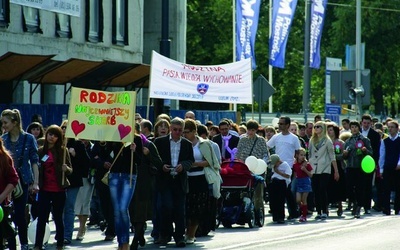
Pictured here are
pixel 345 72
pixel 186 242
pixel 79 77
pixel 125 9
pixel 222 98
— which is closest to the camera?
pixel 186 242

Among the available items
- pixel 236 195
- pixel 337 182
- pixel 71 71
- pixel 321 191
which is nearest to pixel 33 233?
pixel 236 195

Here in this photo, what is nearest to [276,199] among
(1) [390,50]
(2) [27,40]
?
(2) [27,40]

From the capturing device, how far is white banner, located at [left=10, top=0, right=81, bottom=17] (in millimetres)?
28939

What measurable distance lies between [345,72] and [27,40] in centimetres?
965

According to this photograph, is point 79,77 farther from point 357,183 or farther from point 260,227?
point 260,227

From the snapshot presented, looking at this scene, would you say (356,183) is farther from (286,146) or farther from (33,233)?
(33,233)

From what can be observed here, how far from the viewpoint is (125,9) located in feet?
141

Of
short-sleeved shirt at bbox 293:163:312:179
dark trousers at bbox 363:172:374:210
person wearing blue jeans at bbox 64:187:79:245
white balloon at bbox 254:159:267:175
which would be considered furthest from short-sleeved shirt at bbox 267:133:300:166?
person wearing blue jeans at bbox 64:187:79:245

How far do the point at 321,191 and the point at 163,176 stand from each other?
6373 millimetres

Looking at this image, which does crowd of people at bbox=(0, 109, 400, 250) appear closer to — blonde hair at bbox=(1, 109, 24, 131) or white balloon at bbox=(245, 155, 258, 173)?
blonde hair at bbox=(1, 109, 24, 131)

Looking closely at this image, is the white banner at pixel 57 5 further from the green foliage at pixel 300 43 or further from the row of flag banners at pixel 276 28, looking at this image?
the green foliage at pixel 300 43

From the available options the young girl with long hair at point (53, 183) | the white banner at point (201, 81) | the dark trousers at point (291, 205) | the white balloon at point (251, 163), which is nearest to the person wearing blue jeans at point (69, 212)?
the young girl with long hair at point (53, 183)

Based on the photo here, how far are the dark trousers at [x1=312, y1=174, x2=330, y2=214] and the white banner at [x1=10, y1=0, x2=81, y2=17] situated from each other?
8.28m

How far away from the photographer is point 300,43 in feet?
240
